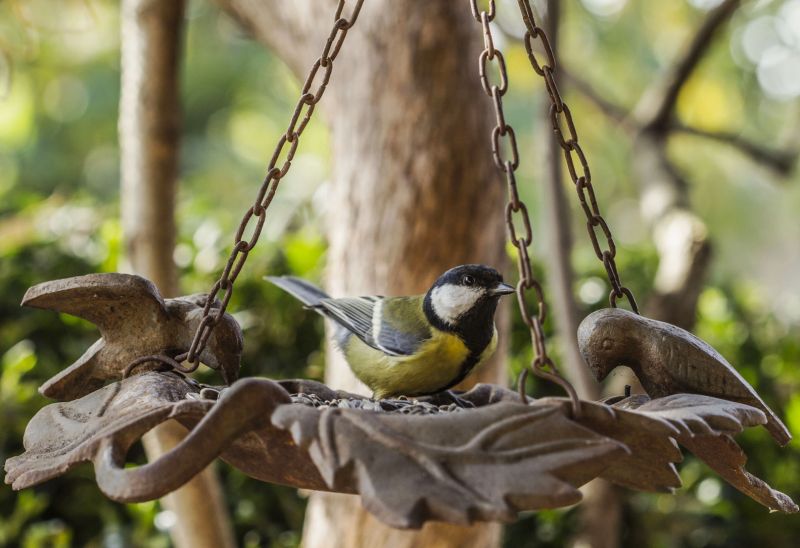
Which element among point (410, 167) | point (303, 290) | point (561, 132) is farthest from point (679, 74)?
point (561, 132)

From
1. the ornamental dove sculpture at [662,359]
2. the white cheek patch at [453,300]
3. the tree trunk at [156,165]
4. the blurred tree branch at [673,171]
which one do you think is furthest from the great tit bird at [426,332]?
the blurred tree branch at [673,171]

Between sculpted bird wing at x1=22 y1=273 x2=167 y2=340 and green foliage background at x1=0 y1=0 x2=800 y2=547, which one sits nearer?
sculpted bird wing at x1=22 y1=273 x2=167 y2=340

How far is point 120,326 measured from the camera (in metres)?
1.46

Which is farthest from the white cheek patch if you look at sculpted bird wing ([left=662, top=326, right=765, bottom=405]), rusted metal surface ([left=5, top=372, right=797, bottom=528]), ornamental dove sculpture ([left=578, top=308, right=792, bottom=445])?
rusted metal surface ([left=5, top=372, right=797, bottom=528])

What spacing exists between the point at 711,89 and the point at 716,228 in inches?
33.8

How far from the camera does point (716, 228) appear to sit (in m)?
5.40

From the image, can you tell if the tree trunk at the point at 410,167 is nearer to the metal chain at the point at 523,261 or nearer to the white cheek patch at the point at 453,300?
the white cheek patch at the point at 453,300

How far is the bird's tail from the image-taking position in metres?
2.11

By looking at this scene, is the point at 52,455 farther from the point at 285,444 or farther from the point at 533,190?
the point at 533,190

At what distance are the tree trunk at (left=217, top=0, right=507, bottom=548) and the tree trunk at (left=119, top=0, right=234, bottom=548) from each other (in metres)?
0.34

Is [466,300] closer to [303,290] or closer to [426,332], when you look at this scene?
[426,332]

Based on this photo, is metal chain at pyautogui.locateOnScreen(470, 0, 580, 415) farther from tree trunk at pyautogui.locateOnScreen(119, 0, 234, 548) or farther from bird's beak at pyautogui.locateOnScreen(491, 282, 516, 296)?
tree trunk at pyautogui.locateOnScreen(119, 0, 234, 548)

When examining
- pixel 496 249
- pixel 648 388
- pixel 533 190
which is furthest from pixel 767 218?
pixel 648 388

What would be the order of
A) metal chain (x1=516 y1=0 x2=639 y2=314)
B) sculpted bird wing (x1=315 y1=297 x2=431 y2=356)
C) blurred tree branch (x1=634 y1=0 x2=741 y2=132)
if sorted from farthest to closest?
1. blurred tree branch (x1=634 y1=0 x2=741 y2=132)
2. sculpted bird wing (x1=315 y1=297 x2=431 y2=356)
3. metal chain (x1=516 y1=0 x2=639 y2=314)
